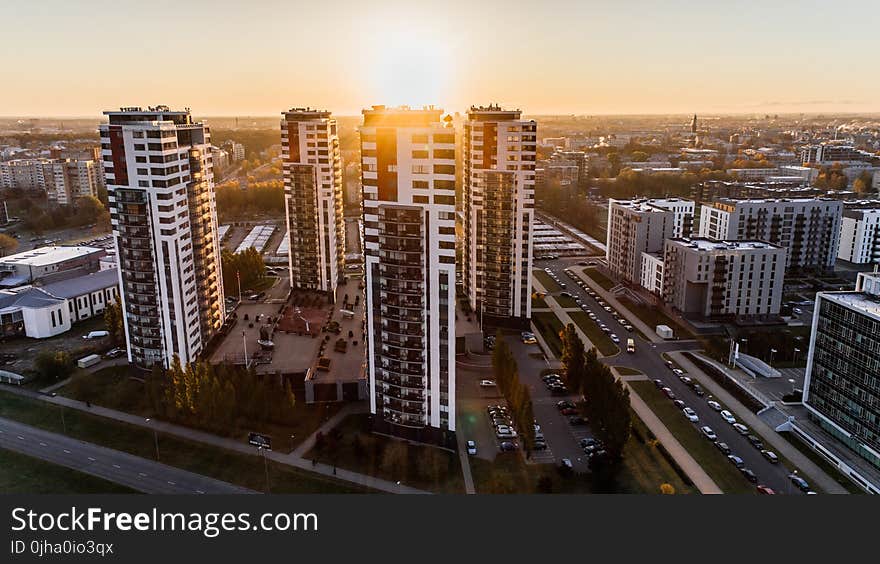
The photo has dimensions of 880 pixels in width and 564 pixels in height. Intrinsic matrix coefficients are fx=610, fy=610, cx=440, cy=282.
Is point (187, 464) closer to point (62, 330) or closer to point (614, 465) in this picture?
point (614, 465)

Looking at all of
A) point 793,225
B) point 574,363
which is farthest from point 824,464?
point 793,225

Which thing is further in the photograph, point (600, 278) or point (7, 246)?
point (7, 246)

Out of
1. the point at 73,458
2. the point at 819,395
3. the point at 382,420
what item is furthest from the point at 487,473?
the point at 73,458

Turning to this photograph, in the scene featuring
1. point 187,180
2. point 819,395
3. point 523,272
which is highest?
point 187,180

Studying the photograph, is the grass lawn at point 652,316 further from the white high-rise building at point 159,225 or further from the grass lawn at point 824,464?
the white high-rise building at point 159,225

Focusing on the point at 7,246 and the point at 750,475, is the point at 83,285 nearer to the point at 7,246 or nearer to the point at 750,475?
the point at 7,246

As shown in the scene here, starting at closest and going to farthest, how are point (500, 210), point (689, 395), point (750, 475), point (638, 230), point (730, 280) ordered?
point (750, 475), point (689, 395), point (500, 210), point (730, 280), point (638, 230)

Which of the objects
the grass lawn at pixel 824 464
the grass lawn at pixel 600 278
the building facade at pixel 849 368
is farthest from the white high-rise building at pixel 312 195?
Answer: the building facade at pixel 849 368
